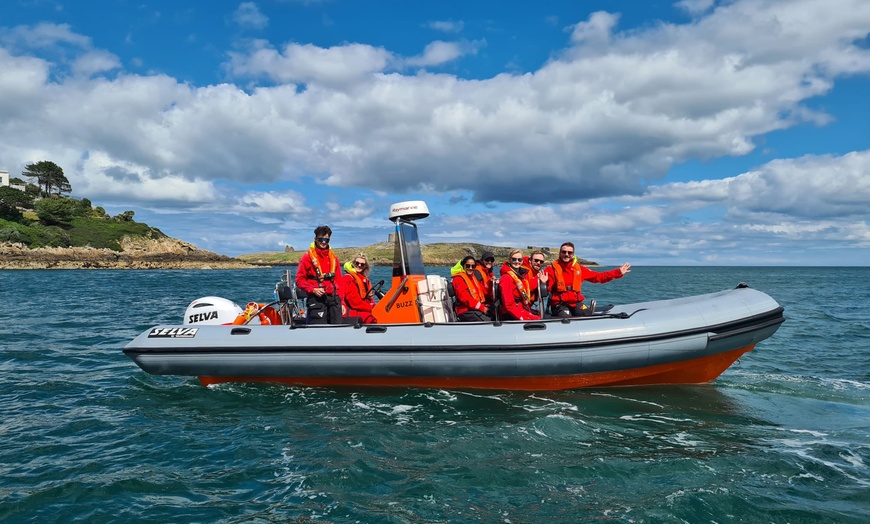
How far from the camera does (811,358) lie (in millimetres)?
9477

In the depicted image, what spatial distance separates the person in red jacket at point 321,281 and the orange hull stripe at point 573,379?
87 cm

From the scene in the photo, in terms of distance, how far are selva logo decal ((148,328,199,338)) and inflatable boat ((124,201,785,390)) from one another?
2 centimetres

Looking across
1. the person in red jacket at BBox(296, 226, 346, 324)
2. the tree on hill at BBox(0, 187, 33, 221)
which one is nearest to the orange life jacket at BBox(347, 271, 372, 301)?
the person in red jacket at BBox(296, 226, 346, 324)

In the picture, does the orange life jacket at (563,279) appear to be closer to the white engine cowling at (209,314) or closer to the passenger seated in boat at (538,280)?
the passenger seated in boat at (538,280)

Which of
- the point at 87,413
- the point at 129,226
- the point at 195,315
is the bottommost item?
the point at 87,413

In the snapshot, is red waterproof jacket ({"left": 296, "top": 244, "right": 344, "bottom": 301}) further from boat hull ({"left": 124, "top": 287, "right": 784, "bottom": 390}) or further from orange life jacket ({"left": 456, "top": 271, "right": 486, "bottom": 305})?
orange life jacket ({"left": 456, "top": 271, "right": 486, "bottom": 305})

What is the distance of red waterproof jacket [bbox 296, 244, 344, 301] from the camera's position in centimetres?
711

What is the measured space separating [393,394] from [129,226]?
228 ft

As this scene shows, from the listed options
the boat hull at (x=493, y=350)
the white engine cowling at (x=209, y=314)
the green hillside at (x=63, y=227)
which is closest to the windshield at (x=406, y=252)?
the boat hull at (x=493, y=350)

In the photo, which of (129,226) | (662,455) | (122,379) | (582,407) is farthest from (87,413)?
(129,226)

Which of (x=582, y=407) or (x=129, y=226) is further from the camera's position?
(x=129, y=226)

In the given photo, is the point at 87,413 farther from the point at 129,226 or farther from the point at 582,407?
the point at 129,226

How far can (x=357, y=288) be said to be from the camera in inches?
293

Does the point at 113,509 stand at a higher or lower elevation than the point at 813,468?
higher
